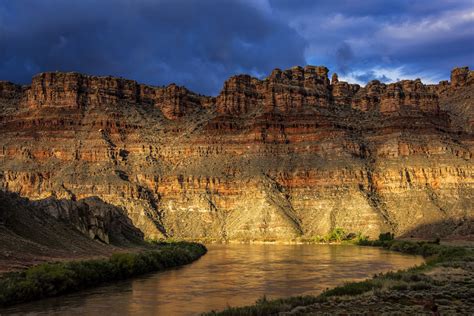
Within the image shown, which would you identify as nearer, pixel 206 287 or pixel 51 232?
pixel 206 287

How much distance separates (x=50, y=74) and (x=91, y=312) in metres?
143

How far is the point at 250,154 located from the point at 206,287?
109 meters

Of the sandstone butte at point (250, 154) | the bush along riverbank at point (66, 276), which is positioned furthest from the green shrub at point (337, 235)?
the bush along riverbank at point (66, 276)

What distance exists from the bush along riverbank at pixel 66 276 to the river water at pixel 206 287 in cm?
71

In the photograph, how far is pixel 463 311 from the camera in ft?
80.9

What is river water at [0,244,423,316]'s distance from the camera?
32312 millimetres

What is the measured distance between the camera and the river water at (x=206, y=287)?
3231 cm

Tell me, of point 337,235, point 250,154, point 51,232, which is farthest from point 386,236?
point 51,232

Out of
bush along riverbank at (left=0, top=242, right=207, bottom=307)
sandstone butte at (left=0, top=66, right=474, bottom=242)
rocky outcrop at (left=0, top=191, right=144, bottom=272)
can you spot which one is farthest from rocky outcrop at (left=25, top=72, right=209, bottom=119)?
bush along riverbank at (left=0, top=242, right=207, bottom=307)

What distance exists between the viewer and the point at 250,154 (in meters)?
151

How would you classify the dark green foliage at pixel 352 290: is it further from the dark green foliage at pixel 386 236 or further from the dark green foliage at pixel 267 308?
the dark green foliage at pixel 386 236

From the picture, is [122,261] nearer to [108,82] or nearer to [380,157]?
[380,157]

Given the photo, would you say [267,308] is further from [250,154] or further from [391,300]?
[250,154]

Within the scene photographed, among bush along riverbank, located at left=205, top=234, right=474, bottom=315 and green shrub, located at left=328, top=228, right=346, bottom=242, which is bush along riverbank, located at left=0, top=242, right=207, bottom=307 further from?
green shrub, located at left=328, top=228, right=346, bottom=242
